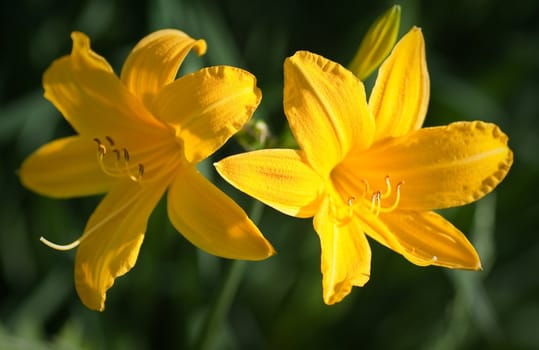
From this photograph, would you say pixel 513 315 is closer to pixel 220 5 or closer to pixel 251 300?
pixel 251 300

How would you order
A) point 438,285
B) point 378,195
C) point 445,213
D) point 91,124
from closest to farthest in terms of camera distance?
point 378,195 < point 91,124 < point 445,213 < point 438,285

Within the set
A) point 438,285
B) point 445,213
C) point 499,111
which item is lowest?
point 438,285

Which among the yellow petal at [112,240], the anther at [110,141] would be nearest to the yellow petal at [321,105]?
the yellow petal at [112,240]

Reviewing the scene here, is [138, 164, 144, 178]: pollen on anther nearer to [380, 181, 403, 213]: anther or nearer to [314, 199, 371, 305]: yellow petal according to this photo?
[314, 199, 371, 305]: yellow petal

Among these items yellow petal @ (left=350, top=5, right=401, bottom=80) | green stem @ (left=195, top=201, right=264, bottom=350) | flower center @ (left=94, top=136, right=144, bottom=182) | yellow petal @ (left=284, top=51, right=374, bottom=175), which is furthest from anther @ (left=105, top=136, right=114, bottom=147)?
yellow petal @ (left=350, top=5, right=401, bottom=80)

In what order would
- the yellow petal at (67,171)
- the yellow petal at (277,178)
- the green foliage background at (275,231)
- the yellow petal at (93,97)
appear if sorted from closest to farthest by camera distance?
the yellow petal at (277,178), the yellow petal at (93,97), the yellow petal at (67,171), the green foliage background at (275,231)

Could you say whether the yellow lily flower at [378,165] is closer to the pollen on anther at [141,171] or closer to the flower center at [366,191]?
the flower center at [366,191]

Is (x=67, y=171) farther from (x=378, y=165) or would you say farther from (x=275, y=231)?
(x=275, y=231)

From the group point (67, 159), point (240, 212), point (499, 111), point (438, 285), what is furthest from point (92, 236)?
point (499, 111)
